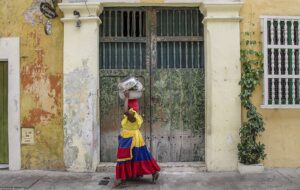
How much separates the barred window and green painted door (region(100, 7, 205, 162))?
4.11ft

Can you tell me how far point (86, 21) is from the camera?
8367 millimetres

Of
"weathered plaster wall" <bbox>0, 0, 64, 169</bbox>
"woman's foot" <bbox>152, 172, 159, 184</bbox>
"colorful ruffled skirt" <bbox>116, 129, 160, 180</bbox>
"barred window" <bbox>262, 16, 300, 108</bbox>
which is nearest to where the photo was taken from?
"colorful ruffled skirt" <bbox>116, 129, 160, 180</bbox>

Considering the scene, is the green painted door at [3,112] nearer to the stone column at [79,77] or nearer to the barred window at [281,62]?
the stone column at [79,77]

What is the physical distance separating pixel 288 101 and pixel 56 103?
426 cm

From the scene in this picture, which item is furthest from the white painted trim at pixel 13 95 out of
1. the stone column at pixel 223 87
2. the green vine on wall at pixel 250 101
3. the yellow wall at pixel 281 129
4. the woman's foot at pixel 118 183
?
the yellow wall at pixel 281 129

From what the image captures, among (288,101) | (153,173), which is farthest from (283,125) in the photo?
(153,173)

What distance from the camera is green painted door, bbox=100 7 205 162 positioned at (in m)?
8.79

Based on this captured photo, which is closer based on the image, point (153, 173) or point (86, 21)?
point (153, 173)

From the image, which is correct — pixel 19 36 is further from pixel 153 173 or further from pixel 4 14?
pixel 153 173

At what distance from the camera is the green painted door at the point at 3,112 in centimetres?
870

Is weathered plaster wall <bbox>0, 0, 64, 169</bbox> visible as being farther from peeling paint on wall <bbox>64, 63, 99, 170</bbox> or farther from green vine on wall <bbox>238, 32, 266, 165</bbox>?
green vine on wall <bbox>238, 32, 266, 165</bbox>

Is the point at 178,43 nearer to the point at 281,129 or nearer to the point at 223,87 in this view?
the point at 223,87

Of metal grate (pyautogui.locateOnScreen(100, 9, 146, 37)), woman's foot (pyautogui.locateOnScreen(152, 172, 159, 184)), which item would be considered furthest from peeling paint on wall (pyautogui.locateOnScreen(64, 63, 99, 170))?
woman's foot (pyautogui.locateOnScreen(152, 172, 159, 184))

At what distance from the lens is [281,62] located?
328 inches
